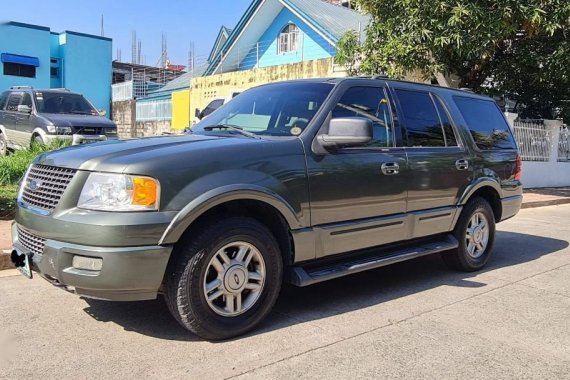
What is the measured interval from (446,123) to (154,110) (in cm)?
2109

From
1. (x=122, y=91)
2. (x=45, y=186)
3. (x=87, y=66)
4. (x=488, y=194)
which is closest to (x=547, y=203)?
(x=488, y=194)

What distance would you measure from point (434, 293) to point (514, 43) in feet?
33.6

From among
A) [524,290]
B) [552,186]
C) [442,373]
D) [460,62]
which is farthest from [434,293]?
[552,186]

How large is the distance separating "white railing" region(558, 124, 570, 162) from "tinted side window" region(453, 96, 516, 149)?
12196 mm

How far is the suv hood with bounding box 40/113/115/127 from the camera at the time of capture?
37.9 feet

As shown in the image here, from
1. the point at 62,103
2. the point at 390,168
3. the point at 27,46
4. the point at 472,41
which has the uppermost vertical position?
the point at 27,46

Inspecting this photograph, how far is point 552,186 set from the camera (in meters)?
16.8

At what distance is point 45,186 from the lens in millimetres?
3738

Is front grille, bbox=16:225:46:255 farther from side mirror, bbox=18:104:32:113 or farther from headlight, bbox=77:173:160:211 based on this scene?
side mirror, bbox=18:104:32:113

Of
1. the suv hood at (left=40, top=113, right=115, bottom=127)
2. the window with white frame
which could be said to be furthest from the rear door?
the window with white frame

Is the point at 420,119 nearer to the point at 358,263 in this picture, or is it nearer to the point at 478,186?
the point at 478,186

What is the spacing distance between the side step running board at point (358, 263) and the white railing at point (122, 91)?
92.8 ft

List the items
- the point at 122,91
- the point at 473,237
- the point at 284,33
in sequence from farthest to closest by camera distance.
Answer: the point at 122,91
the point at 284,33
the point at 473,237

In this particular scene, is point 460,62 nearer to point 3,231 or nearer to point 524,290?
point 524,290
